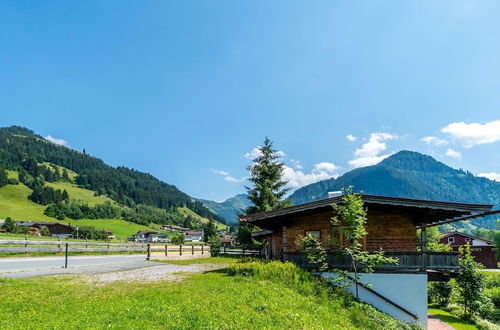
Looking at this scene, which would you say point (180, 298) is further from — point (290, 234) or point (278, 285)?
point (290, 234)

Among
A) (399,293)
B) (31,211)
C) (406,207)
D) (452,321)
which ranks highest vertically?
(406,207)

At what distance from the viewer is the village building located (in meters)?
15.9

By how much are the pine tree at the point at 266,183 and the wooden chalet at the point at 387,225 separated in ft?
69.5

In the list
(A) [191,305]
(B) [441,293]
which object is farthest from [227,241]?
(A) [191,305]

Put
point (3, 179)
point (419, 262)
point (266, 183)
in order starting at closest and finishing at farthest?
point (419, 262)
point (266, 183)
point (3, 179)

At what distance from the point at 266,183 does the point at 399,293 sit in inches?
1088

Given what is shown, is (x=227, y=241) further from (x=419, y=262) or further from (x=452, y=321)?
(x=419, y=262)

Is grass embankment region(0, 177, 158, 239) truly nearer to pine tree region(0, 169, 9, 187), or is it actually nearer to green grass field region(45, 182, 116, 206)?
green grass field region(45, 182, 116, 206)

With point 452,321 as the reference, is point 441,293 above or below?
above

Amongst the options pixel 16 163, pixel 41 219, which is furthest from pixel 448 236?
pixel 16 163

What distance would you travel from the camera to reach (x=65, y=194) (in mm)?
159250

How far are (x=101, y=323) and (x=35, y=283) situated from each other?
6.42 metres

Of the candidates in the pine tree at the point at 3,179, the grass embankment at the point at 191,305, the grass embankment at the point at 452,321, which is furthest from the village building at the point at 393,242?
the pine tree at the point at 3,179

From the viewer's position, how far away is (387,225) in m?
18.8
